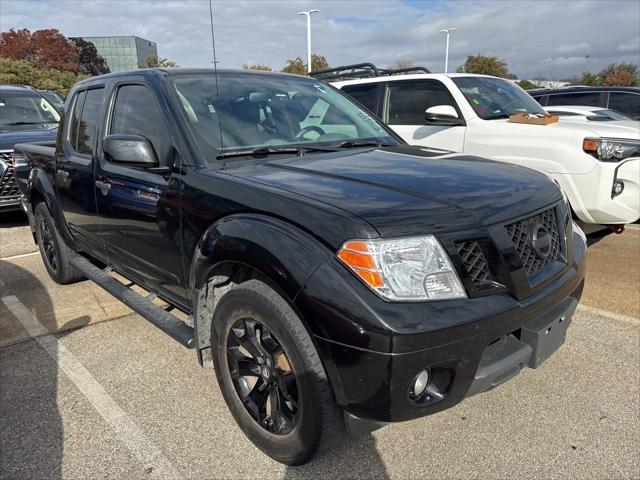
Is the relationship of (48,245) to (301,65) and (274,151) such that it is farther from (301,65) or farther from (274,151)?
(301,65)

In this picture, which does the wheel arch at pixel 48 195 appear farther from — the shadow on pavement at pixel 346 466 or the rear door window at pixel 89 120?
the shadow on pavement at pixel 346 466

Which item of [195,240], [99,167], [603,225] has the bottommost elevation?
[603,225]

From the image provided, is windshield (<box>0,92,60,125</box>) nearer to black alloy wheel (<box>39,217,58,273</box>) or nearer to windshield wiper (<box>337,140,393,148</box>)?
black alloy wheel (<box>39,217,58,273</box>)

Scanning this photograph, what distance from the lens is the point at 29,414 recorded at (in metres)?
2.74

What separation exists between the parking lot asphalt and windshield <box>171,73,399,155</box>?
4.90ft

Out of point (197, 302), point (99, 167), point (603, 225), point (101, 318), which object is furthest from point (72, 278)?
point (603, 225)

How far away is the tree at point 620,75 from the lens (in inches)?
1264

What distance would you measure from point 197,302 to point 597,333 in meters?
2.85

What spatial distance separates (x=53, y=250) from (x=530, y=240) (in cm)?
426

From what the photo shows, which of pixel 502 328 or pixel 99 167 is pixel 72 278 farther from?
pixel 502 328

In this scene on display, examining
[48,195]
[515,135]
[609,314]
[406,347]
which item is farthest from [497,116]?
[48,195]

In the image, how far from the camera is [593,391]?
2.86 meters

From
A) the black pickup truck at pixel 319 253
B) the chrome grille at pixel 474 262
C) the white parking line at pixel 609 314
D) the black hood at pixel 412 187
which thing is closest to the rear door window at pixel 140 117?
the black pickup truck at pixel 319 253

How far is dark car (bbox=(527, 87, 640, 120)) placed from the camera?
962 cm
